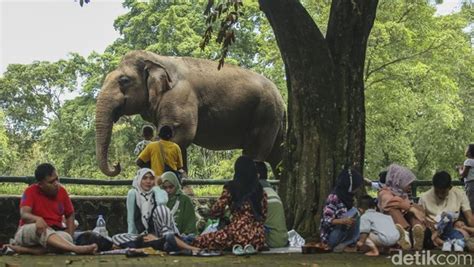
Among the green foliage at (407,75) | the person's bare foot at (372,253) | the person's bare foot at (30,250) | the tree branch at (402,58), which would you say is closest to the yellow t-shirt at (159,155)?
the person's bare foot at (30,250)

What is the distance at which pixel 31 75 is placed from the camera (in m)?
40.7

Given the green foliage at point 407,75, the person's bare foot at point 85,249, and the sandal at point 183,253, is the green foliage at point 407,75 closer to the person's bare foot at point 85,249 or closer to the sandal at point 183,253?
the sandal at point 183,253

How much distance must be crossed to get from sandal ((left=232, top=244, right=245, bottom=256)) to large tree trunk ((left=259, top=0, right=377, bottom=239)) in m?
1.45

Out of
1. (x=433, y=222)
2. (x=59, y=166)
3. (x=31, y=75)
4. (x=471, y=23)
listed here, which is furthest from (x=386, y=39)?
(x=31, y=75)

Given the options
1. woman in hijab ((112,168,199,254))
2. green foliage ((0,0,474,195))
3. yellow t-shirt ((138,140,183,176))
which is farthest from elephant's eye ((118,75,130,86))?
woman in hijab ((112,168,199,254))

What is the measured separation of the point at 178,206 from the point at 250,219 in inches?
45.3

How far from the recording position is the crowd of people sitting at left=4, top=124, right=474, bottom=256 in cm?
830

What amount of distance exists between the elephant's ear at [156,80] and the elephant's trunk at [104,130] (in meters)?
0.83

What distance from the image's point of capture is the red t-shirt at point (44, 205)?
830 cm

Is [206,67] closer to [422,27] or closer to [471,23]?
[422,27]

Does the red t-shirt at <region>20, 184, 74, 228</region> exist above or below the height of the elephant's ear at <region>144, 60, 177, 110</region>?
below

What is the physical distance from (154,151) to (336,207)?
3216mm

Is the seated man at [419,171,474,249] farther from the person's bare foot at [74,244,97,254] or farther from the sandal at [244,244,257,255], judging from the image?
the person's bare foot at [74,244,97,254]

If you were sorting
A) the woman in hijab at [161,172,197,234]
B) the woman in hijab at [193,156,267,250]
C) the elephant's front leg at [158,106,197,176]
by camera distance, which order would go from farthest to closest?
the elephant's front leg at [158,106,197,176]
the woman in hijab at [161,172,197,234]
the woman in hijab at [193,156,267,250]
